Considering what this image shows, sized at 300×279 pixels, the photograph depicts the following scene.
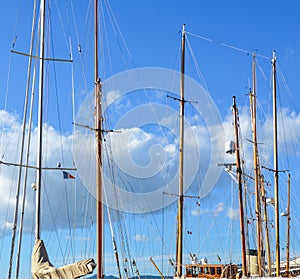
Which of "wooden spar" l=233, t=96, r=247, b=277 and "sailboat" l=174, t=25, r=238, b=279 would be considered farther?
"sailboat" l=174, t=25, r=238, b=279

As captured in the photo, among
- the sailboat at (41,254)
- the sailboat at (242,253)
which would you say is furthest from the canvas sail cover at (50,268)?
the sailboat at (242,253)

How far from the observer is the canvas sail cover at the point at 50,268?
78.7 ft

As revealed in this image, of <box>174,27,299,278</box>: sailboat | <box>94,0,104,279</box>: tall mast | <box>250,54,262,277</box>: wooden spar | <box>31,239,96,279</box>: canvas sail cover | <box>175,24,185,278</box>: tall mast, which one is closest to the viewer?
<box>31,239,96,279</box>: canvas sail cover

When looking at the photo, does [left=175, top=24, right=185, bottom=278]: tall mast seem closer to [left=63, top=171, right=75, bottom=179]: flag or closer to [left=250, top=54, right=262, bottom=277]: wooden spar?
[left=250, top=54, right=262, bottom=277]: wooden spar

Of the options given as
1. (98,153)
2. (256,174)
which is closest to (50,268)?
(98,153)

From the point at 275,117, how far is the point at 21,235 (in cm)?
2830

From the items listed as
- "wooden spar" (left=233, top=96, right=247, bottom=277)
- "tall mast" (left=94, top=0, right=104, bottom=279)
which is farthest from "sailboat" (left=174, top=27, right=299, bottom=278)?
"tall mast" (left=94, top=0, right=104, bottom=279)

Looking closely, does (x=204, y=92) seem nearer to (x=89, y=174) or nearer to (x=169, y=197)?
(x=169, y=197)

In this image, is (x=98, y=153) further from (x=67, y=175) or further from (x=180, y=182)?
(x=180, y=182)

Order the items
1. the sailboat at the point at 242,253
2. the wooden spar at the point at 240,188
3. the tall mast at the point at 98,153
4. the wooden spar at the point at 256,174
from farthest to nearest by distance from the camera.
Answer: the wooden spar at the point at 256,174 < the sailboat at the point at 242,253 < the wooden spar at the point at 240,188 < the tall mast at the point at 98,153

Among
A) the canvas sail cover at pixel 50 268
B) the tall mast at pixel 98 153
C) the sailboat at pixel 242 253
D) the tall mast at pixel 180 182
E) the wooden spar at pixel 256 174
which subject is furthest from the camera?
the wooden spar at pixel 256 174

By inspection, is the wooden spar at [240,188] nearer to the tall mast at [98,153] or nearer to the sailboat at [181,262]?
the sailboat at [181,262]

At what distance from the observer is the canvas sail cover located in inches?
944

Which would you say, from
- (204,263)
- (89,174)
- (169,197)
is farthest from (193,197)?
(89,174)
